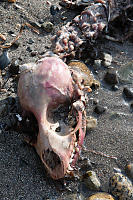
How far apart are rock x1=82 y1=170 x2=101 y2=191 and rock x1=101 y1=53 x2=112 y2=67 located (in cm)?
165

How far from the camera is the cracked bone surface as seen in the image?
9.10ft

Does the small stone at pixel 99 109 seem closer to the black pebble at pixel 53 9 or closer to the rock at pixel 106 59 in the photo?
the rock at pixel 106 59

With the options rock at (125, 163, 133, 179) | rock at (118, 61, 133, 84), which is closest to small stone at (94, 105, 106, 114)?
rock at (118, 61, 133, 84)

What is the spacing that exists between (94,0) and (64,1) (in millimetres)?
514

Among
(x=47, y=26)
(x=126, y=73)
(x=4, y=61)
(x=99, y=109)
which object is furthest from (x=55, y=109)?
(x=47, y=26)

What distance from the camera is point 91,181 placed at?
9.86ft

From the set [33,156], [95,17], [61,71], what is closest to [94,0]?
[95,17]

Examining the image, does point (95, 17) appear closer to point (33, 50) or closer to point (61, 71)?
point (33, 50)

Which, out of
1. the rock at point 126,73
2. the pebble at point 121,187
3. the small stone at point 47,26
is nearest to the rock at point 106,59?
the rock at point 126,73

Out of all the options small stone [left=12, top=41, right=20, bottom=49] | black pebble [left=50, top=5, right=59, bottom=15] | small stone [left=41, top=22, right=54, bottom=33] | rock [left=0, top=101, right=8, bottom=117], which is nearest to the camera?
rock [left=0, top=101, right=8, bottom=117]

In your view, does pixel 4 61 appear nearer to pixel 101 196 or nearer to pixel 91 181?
pixel 91 181

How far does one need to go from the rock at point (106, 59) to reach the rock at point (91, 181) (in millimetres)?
1652

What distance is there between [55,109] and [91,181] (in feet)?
2.70

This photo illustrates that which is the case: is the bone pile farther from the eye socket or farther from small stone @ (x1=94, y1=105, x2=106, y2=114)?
the eye socket
